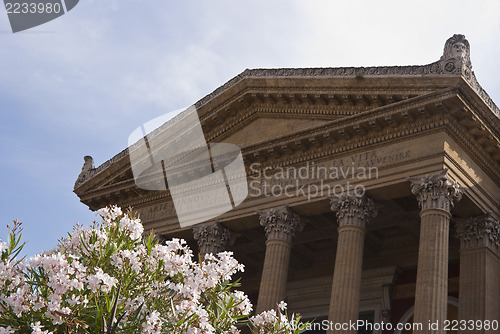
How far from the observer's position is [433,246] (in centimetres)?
1812

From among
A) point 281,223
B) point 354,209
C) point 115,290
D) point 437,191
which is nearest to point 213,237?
point 281,223

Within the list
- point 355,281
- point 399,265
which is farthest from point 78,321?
point 399,265

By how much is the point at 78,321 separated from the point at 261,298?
12.1 meters

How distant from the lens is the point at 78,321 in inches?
370

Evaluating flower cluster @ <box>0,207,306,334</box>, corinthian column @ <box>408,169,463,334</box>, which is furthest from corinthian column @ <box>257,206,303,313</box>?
flower cluster @ <box>0,207,306,334</box>

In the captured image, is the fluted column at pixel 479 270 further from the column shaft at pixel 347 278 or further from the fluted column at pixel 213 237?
the fluted column at pixel 213 237

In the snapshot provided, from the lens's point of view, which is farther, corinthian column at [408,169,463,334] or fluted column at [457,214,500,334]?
fluted column at [457,214,500,334]

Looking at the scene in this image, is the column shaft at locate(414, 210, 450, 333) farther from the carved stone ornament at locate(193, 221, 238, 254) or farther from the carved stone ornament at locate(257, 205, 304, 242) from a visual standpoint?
the carved stone ornament at locate(193, 221, 238, 254)

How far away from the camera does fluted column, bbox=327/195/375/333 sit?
1906 cm

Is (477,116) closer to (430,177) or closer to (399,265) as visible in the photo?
(430,177)

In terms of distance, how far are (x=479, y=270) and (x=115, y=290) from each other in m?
12.3

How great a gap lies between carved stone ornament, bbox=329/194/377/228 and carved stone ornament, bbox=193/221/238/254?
15.3 ft

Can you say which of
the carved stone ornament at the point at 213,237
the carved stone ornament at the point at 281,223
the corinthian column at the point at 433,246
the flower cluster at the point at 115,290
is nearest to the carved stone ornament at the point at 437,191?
the corinthian column at the point at 433,246

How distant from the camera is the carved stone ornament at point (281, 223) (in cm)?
2191
